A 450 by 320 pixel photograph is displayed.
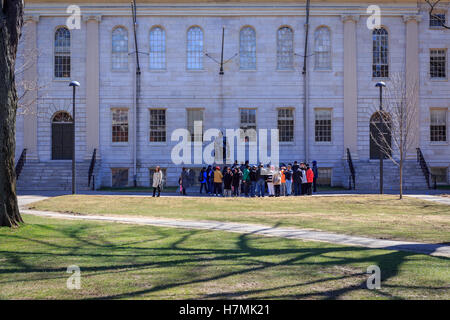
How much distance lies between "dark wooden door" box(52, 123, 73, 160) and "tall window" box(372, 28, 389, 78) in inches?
869

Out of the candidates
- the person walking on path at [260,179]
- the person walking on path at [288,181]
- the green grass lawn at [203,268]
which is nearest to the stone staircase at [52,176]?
the person walking on path at [260,179]

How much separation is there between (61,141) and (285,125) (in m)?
15.9

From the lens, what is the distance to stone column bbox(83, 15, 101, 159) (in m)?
31.8

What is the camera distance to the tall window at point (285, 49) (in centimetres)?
3241

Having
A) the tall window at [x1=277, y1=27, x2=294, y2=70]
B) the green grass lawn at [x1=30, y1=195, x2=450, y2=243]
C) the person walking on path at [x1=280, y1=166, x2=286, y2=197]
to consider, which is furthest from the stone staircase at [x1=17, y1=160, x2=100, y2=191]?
the tall window at [x1=277, y1=27, x2=294, y2=70]

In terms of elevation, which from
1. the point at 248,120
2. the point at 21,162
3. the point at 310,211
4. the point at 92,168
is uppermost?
Answer: the point at 248,120

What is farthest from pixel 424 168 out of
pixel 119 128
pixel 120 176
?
pixel 119 128

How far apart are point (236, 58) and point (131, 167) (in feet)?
34.9

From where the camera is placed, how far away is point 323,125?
3225 cm

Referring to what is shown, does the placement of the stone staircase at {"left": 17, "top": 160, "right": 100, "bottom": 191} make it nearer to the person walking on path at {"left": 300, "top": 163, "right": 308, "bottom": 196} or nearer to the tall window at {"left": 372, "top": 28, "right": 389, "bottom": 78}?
the person walking on path at {"left": 300, "top": 163, "right": 308, "bottom": 196}

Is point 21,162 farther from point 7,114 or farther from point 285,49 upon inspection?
point 7,114

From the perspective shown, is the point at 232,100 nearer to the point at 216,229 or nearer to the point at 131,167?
the point at 131,167

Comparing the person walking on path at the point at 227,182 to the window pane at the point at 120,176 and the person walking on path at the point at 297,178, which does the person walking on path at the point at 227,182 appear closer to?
the person walking on path at the point at 297,178
